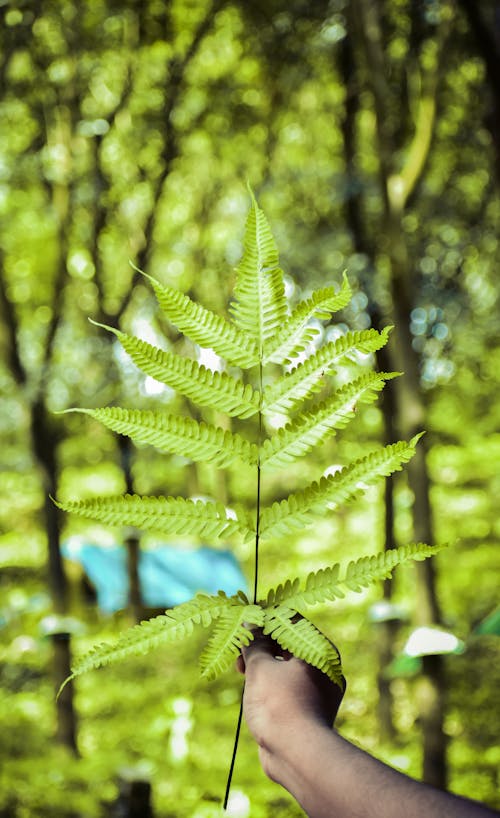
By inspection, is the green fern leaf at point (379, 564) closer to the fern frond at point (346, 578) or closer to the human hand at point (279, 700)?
the fern frond at point (346, 578)

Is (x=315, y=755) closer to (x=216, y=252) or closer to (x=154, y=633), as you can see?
(x=154, y=633)

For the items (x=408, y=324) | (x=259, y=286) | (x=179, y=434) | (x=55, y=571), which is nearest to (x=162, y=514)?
(x=179, y=434)

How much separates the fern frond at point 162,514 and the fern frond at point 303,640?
0.13 m

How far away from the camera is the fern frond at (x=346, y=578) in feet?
3.10

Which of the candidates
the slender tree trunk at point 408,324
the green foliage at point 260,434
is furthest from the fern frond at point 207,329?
the slender tree trunk at point 408,324

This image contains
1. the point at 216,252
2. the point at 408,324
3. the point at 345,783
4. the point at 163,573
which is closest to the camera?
the point at 345,783

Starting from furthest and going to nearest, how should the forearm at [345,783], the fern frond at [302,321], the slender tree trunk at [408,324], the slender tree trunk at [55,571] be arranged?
the slender tree trunk at [55,571] → the slender tree trunk at [408,324] → the fern frond at [302,321] → the forearm at [345,783]

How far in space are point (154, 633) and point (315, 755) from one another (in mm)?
253

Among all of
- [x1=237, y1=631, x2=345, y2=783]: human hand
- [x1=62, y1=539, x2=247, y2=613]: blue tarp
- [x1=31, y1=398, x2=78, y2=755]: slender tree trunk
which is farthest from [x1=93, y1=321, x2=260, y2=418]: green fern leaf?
[x1=62, y1=539, x2=247, y2=613]: blue tarp

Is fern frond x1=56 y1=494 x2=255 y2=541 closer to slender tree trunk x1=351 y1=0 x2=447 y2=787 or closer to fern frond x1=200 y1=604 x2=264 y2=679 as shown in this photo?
fern frond x1=200 y1=604 x2=264 y2=679

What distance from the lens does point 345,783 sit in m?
0.81

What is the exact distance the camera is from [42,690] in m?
7.64

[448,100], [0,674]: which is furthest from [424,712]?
[448,100]

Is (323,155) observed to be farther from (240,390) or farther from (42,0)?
(240,390)
